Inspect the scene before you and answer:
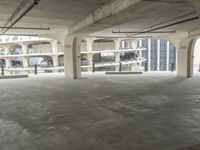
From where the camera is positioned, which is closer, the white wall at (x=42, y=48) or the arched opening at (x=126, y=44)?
the arched opening at (x=126, y=44)

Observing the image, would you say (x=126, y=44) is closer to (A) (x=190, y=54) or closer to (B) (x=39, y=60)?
(B) (x=39, y=60)

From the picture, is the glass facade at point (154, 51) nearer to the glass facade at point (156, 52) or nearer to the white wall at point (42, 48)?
the glass facade at point (156, 52)

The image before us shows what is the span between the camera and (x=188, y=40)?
13.5 metres

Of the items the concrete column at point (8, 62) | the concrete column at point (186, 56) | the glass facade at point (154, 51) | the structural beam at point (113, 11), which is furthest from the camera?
the glass facade at point (154, 51)

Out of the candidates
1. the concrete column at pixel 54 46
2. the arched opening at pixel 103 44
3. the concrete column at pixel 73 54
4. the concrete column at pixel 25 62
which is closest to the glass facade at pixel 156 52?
the arched opening at pixel 103 44

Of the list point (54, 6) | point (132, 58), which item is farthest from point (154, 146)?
point (132, 58)

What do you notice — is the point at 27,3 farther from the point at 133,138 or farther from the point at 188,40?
the point at 188,40

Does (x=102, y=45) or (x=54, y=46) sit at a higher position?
(x=102, y=45)

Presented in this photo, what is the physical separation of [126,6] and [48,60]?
31.8m

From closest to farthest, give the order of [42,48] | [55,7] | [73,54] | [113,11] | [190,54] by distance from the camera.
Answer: [113,11] → [55,7] → [190,54] → [73,54] → [42,48]

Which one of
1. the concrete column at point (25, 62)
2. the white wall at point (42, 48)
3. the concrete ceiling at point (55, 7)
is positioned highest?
the white wall at point (42, 48)

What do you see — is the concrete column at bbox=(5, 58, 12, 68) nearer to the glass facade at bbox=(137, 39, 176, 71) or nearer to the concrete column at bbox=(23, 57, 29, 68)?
the concrete column at bbox=(23, 57, 29, 68)

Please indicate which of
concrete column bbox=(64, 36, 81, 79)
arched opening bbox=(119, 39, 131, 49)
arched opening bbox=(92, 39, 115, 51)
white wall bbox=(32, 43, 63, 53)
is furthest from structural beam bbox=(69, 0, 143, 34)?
white wall bbox=(32, 43, 63, 53)

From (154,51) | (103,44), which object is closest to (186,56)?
(103,44)
